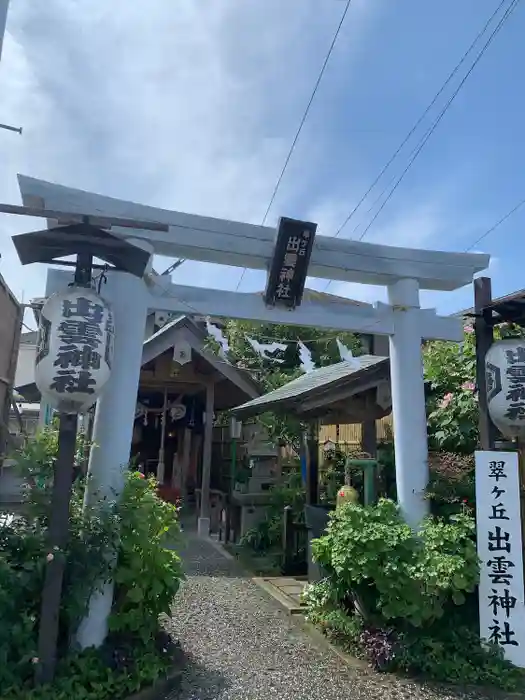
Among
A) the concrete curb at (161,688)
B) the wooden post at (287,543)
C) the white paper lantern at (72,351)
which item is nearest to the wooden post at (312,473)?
the wooden post at (287,543)

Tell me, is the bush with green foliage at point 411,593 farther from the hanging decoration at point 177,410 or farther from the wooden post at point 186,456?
the wooden post at point 186,456

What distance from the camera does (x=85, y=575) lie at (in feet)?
14.3

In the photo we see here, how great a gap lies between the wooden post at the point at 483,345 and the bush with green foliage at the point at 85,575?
11.1 ft

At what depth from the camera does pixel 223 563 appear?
9820 mm

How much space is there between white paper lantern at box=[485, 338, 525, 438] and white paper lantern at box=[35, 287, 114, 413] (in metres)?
3.87

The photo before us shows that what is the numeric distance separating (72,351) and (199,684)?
312 cm

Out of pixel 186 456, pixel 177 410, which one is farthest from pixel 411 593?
pixel 186 456

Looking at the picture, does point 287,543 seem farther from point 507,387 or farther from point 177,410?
point 177,410

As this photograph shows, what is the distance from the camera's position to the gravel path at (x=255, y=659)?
15.4 ft

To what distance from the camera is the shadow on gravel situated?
15.0ft

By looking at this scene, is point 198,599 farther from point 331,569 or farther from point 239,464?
point 239,464

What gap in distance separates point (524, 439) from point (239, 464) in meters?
9.13

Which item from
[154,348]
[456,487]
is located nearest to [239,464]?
[154,348]

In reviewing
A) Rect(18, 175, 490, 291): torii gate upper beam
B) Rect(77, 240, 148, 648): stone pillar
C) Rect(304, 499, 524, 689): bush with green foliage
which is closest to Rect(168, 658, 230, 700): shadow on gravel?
Rect(77, 240, 148, 648): stone pillar
